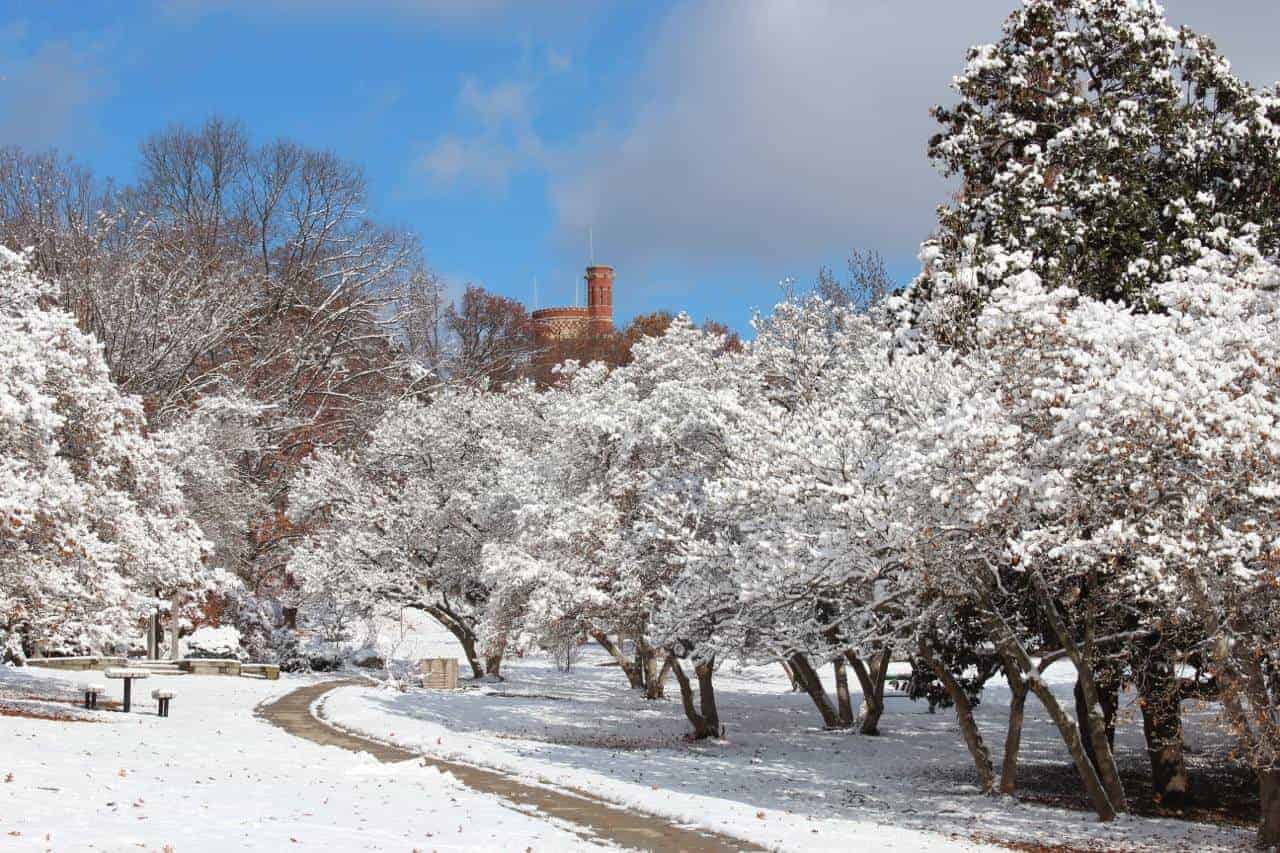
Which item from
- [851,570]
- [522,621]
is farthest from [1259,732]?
[522,621]

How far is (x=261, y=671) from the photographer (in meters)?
35.7

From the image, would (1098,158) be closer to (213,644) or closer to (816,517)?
(816,517)

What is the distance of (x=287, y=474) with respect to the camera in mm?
42656

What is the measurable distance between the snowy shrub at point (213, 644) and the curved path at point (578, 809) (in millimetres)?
16125

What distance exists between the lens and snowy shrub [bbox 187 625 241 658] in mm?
→ 37250

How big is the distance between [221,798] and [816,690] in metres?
16.5

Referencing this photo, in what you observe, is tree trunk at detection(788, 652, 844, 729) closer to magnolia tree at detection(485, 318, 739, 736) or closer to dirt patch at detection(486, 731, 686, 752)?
magnolia tree at detection(485, 318, 739, 736)

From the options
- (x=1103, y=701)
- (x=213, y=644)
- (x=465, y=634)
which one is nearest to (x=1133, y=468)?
(x=1103, y=701)

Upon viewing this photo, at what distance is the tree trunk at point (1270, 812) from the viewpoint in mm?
13438

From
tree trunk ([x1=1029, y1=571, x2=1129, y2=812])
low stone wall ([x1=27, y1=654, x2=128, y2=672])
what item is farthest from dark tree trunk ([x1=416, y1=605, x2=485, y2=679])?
tree trunk ([x1=1029, y1=571, x2=1129, y2=812])

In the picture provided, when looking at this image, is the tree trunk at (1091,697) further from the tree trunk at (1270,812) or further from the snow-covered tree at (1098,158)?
the snow-covered tree at (1098,158)

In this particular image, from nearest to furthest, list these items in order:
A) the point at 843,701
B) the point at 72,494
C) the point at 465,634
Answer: the point at 72,494
the point at 843,701
the point at 465,634

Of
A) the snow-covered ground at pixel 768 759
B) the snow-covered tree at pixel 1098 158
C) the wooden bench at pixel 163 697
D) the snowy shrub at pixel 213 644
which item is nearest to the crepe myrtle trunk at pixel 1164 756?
the snow-covered ground at pixel 768 759

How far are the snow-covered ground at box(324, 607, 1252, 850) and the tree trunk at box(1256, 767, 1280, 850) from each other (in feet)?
1.13
